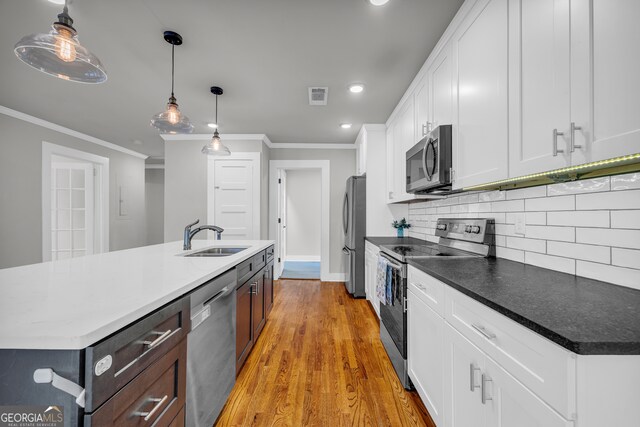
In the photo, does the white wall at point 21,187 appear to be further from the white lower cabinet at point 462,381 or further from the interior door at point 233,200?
the white lower cabinet at point 462,381

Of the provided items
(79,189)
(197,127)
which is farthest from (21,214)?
(197,127)

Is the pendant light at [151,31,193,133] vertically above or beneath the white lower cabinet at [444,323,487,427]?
above

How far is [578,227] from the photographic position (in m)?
1.23

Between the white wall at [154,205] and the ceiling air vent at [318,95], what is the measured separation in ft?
18.3

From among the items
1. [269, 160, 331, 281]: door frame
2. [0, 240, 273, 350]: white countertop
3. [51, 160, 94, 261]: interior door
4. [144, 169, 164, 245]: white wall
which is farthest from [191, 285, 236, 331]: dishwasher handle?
[144, 169, 164, 245]: white wall

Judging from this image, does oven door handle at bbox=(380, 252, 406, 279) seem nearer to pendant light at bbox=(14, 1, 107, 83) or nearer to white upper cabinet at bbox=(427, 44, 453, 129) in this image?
white upper cabinet at bbox=(427, 44, 453, 129)

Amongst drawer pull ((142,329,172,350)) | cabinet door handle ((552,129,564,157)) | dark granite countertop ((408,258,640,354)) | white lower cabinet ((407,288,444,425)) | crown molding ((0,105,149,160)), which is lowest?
white lower cabinet ((407,288,444,425))

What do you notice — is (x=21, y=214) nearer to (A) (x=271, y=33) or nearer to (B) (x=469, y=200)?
(A) (x=271, y=33)

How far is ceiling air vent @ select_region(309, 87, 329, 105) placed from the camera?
2.85m

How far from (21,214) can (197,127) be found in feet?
8.10

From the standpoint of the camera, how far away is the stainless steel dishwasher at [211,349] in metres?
1.21

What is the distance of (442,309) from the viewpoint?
133 cm

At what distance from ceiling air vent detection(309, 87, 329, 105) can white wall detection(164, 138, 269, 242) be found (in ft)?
5.60

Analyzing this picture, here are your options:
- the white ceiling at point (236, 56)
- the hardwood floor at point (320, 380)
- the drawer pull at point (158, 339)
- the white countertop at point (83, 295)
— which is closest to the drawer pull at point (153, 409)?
the drawer pull at point (158, 339)
